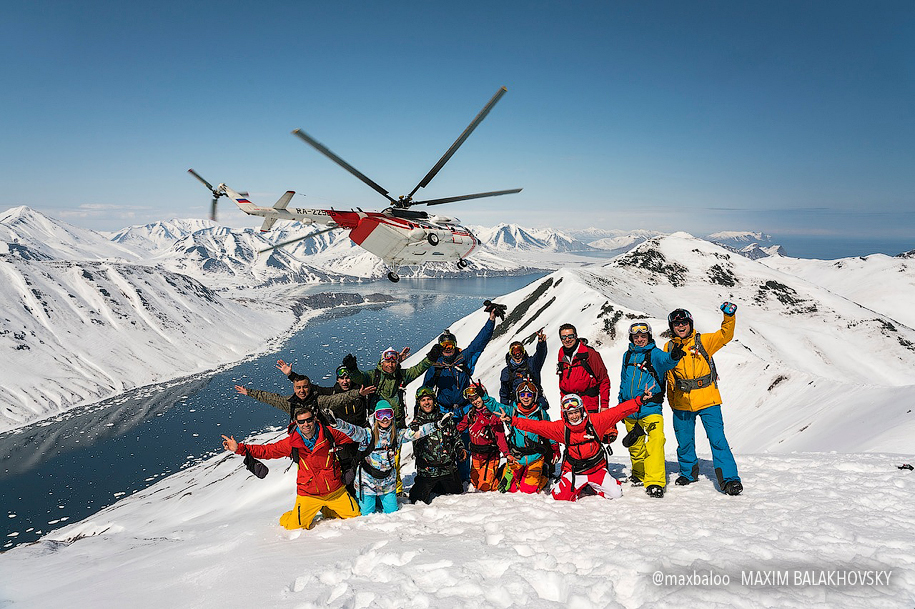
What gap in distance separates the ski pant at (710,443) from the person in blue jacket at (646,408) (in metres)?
0.35

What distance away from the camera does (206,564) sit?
584cm

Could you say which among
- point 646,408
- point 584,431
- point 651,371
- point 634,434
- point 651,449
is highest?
point 651,371

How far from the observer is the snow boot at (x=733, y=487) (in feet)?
22.1

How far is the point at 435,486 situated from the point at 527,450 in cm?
183

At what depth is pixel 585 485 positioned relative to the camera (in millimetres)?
7262

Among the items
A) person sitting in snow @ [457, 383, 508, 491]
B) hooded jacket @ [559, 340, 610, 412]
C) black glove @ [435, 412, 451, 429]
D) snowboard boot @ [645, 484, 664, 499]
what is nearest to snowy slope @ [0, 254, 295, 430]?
black glove @ [435, 412, 451, 429]

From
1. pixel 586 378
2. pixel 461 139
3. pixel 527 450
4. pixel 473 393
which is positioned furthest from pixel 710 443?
pixel 461 139

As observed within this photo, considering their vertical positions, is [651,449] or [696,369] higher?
[696,369]

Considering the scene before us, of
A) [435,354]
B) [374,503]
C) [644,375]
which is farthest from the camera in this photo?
[435,354]

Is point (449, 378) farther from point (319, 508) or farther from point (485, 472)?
point (319, 508)

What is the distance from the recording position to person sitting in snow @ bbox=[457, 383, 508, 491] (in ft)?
26.9

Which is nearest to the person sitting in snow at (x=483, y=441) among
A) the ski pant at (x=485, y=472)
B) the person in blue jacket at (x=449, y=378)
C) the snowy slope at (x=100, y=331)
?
the ski pant at (x=485, y=472)

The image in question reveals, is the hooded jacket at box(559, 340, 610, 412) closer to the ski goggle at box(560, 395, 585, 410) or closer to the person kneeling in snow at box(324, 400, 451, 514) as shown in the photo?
the ski goggle at box(560, 395, 585, 410)

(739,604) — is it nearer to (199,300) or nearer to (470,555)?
(470,555)
